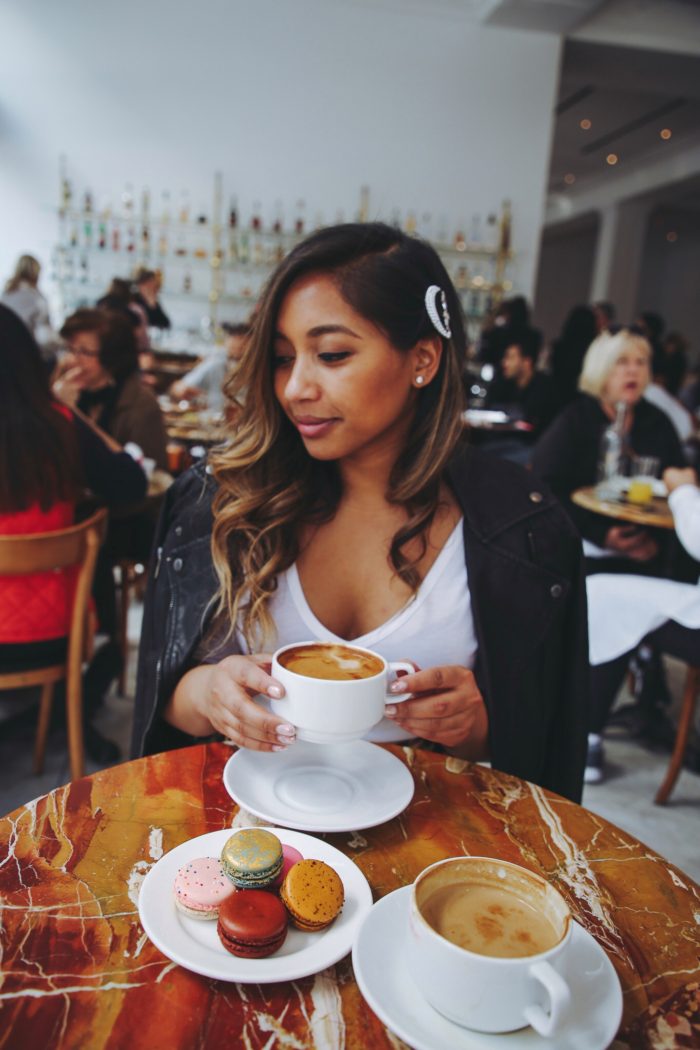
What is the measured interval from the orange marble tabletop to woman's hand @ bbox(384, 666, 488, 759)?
0.16ft

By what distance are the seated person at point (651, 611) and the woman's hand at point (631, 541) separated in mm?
489

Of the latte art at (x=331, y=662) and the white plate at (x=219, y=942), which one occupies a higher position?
the latte art at (x=331, y=662)

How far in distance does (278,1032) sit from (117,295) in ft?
16.8

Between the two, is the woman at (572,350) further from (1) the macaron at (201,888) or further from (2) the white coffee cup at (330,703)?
(1) the macaron at (201,888)

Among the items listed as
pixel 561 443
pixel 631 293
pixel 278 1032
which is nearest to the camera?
pixel 278 1032

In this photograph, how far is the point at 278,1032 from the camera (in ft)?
1.89

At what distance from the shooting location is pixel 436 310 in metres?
1.26

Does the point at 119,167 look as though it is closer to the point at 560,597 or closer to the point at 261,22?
the point at 261,22

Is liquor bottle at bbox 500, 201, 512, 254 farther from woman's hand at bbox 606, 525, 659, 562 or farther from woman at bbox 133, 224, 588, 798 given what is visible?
woman at bbox 133, 224, 588, 798

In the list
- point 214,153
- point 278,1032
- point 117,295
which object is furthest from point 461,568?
point 214,153

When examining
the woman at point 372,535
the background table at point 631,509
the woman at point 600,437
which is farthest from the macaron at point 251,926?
the woman at point 600,437

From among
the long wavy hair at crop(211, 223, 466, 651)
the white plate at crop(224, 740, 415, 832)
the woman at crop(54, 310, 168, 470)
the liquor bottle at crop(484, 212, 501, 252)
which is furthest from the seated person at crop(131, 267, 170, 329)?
the white plate at crop(224, 740, 415, 832)

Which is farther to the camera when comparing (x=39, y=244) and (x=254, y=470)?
(x=39, y=244)

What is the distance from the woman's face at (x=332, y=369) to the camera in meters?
1.16
